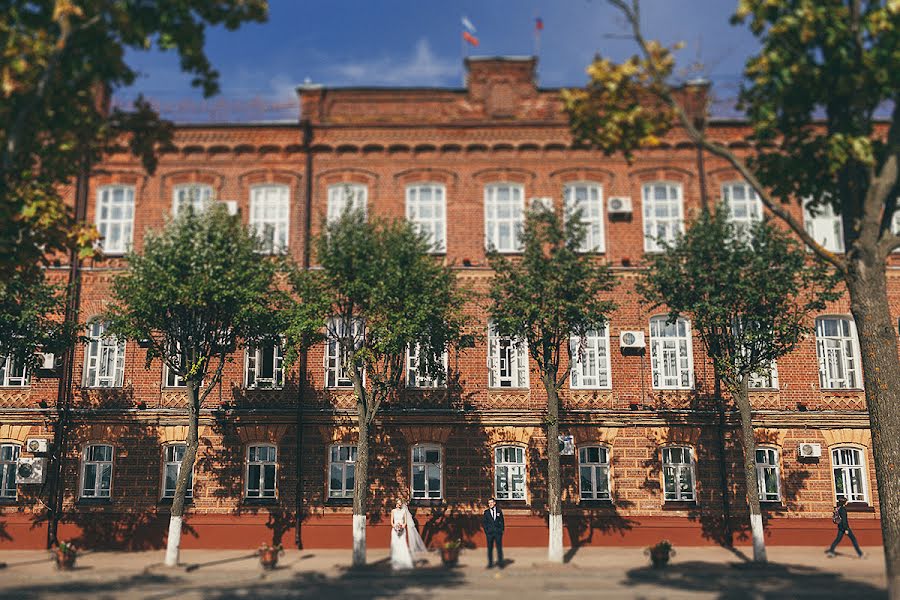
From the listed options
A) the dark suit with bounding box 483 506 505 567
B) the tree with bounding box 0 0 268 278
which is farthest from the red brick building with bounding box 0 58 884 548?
the tree with bounding box 0 0 268 278

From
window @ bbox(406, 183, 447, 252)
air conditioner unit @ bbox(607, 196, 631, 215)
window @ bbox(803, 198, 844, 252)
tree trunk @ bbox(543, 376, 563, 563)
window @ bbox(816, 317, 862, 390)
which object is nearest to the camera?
tree trunk @ bbox(543, 376, 563, 563)

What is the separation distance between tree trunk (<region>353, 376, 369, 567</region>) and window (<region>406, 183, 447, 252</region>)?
6.69 metres

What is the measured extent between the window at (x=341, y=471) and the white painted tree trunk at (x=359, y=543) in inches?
147

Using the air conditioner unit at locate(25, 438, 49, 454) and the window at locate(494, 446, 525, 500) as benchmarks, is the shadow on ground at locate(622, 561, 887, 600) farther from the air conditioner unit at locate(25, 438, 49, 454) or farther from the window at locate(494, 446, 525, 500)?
the air conditioner unit at locate(25, 438, 49, 454)

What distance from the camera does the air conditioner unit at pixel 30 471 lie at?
2261cm

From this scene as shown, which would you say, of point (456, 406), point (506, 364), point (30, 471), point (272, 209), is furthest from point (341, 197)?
point (30, 471)

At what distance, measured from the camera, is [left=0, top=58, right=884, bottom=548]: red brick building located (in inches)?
893

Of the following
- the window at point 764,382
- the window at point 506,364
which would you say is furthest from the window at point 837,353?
the window at point 506,364

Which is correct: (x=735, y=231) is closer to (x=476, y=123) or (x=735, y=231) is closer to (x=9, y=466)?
(x=476, y=123)

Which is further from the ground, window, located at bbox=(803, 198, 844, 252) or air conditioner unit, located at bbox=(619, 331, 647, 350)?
window, located at bbox=(803, 198, 844, 252)

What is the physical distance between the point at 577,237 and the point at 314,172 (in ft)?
30.5

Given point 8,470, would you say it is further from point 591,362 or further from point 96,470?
point 591,362

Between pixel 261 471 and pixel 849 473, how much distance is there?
57.9ft

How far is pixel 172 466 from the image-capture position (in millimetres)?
23391
